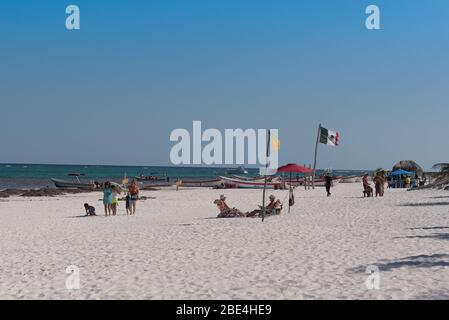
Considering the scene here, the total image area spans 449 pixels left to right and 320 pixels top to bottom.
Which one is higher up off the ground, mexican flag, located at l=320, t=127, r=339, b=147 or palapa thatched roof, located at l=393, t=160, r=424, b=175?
mexican flag, located at l=320, t=127, r=339, b=147

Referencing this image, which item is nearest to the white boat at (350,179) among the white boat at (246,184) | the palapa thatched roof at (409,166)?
the palapa thatched roof at (409,166)

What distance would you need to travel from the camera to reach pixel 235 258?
1008cm

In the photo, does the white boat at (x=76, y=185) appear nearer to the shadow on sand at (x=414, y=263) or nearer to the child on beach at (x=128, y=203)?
the child on beach at (x=128, y=203)

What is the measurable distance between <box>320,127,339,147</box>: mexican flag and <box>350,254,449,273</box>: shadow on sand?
1316 inches

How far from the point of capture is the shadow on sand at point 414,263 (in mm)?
8812

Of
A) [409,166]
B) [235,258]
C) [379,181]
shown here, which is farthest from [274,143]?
[409,166]

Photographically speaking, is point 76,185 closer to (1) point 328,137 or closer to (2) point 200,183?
(2) point 200,183

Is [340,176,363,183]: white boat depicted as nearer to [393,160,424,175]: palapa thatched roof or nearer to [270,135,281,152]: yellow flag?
[393,160,424,175]: palapa thatched roof

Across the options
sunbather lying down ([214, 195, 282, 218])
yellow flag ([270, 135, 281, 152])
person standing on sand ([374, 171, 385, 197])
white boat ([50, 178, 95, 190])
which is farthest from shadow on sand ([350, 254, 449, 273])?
white boat ([50, 178, 95, 190])

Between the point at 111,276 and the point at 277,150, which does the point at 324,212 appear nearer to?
the point at 277,150

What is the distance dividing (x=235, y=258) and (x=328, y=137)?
3426cm

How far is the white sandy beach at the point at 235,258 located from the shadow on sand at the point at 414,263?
0.06ft

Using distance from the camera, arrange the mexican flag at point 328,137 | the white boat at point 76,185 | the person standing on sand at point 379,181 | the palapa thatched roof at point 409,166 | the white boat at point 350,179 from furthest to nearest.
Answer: the white boat at point 350,179, the white boat at point 76,185, the palapa thatched roof at point 409,166, the mexican flag at point 328,137, the person standing on sand at point 379,181

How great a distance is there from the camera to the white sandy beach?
7.57 meters
